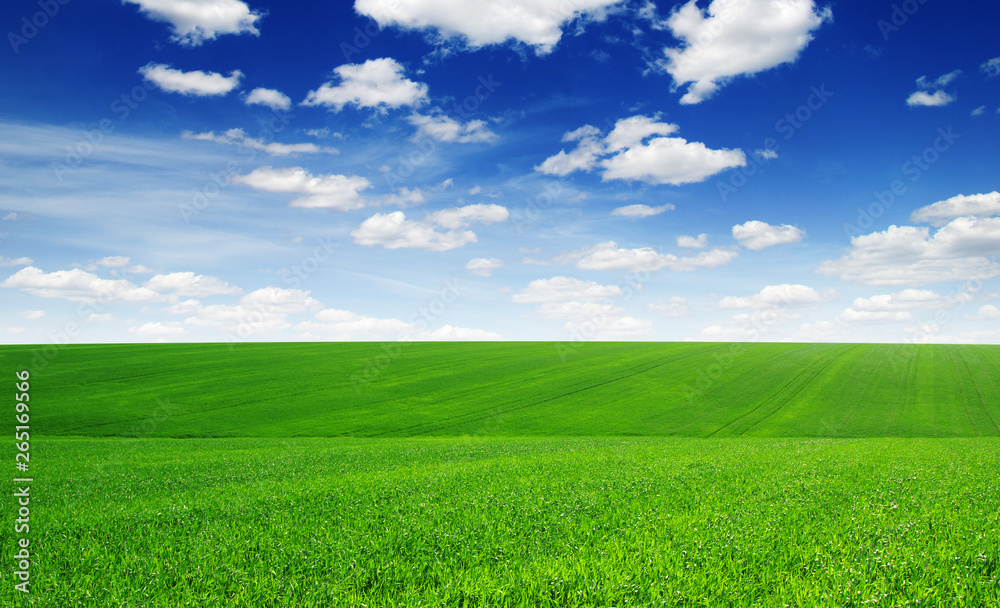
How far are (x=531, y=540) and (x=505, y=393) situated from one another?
45457mm

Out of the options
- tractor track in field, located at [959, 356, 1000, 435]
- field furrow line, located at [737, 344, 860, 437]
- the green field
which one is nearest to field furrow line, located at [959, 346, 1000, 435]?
tractor track in field, located at [959, 356, 1000, 435]

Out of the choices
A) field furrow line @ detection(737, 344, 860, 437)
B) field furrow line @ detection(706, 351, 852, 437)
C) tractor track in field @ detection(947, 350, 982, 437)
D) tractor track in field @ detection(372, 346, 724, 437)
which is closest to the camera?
tractor track in field @ detection(947, 350, 982, 437)

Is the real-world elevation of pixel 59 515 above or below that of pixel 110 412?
above

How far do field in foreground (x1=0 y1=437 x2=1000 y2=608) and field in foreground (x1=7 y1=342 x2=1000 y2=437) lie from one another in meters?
29.0

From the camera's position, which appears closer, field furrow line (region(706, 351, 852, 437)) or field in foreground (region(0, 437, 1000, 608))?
field in foreground (region(0, 437, 1000, 608))

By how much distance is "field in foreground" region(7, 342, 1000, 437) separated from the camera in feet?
131

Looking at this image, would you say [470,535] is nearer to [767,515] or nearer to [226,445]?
[767,515]

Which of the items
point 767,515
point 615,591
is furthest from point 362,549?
point 767,515

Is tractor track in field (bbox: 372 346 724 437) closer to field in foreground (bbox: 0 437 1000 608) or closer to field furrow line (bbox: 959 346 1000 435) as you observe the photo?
field in foreground (bbox: 0 437 1000 608)

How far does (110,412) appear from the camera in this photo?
41250mm

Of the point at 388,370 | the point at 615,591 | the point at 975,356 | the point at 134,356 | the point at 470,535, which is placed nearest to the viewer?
the point at 615,591

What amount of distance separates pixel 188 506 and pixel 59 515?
2.19 meters

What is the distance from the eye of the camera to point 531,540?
22.4ft

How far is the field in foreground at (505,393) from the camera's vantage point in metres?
40.0
